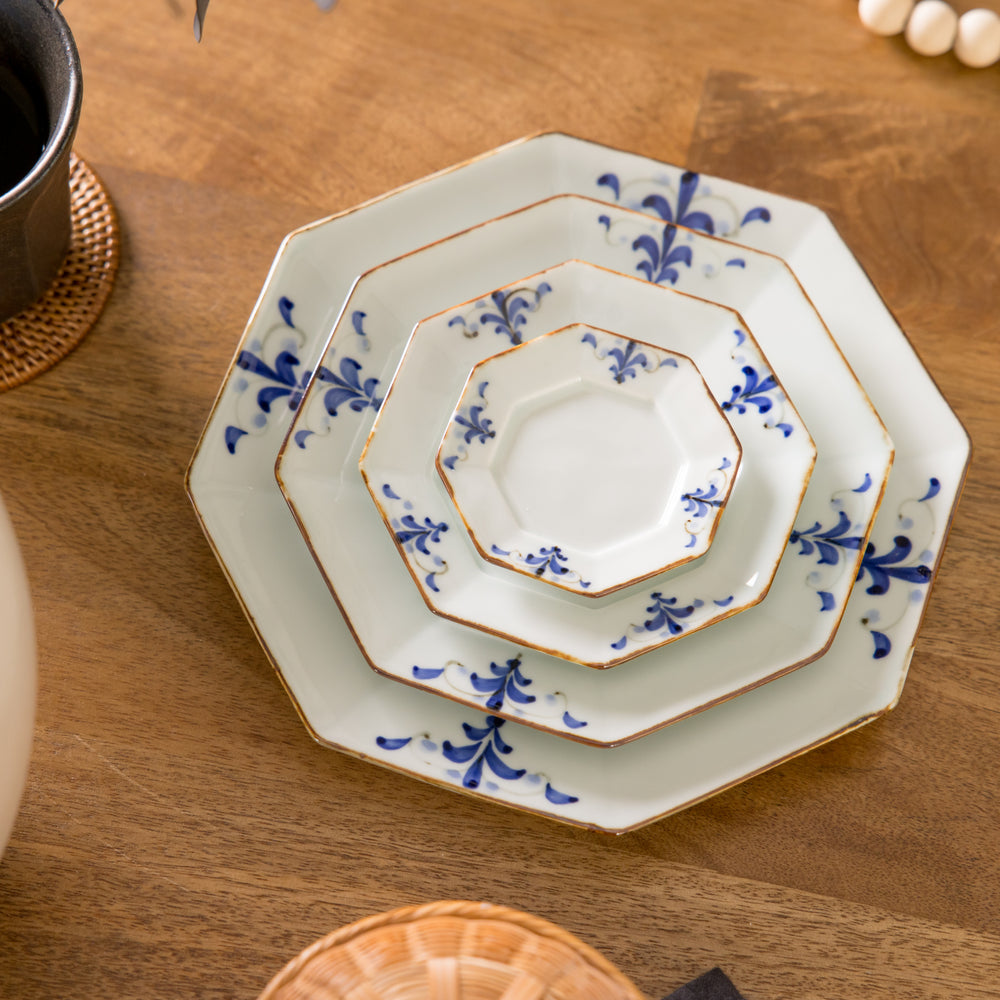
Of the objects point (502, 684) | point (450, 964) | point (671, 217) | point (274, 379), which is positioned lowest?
point (450, 964)

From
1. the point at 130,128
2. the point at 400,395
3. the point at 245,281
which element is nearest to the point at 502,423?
the point at 400,395

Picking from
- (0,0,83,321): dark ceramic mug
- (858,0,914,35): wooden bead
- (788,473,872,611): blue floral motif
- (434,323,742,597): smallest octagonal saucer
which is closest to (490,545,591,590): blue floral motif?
(434,323,742,597): smallest octagonal saucer

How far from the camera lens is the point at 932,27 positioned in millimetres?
601

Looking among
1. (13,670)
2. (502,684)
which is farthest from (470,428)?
(13,670)

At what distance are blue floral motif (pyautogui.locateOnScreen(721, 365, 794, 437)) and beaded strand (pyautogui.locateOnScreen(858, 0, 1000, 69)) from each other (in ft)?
0.92

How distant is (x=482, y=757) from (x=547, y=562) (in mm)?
91

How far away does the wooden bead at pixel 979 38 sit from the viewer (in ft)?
1.97

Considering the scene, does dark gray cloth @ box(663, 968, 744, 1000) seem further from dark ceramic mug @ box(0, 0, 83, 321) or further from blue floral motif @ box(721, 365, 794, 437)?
dark ceramic mug @ box(0, 0, 83, 321)

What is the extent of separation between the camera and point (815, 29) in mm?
624

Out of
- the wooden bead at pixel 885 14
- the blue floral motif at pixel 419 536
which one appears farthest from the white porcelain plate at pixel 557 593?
the wooden bead at pixel 885 14

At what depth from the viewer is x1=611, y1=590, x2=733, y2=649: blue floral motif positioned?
447 millimetres

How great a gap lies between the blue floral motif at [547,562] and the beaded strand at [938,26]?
40 cm

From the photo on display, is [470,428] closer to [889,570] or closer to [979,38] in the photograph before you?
[889,570]

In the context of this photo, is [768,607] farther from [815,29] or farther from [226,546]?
[815,29]
